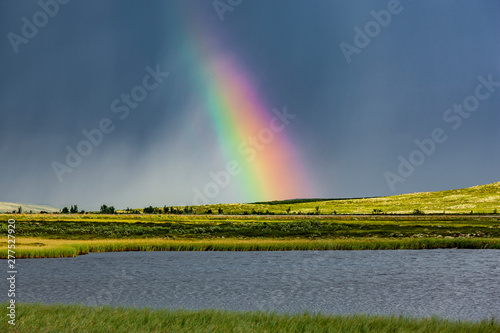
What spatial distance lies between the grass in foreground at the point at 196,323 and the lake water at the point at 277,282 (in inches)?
117

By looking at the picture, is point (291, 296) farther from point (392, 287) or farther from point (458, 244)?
point (458, 244)

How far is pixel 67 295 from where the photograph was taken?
2498cm

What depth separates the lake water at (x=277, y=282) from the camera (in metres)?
23.4

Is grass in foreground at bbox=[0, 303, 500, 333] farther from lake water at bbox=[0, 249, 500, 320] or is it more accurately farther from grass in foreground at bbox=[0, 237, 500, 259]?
grass in foreground at bbox=[0, 237, 500, 259]

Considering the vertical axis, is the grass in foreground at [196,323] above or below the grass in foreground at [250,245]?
below

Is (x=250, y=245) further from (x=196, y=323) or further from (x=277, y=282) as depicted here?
(x=196, y=323)

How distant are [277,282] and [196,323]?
49.1ft

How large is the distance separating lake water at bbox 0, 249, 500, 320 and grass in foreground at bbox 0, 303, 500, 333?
2982 mm

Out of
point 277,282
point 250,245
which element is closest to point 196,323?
point 277,282

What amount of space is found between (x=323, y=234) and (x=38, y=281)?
144ft

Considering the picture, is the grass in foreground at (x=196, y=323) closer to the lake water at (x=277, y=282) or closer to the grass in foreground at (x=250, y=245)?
the lake water at (x=277, y=282)

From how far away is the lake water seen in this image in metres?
23.4

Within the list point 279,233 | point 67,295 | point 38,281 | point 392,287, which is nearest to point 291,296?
point 392,287

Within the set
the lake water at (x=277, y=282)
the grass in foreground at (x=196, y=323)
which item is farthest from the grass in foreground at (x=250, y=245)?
the grass in foreground at (x=196, y=323)
